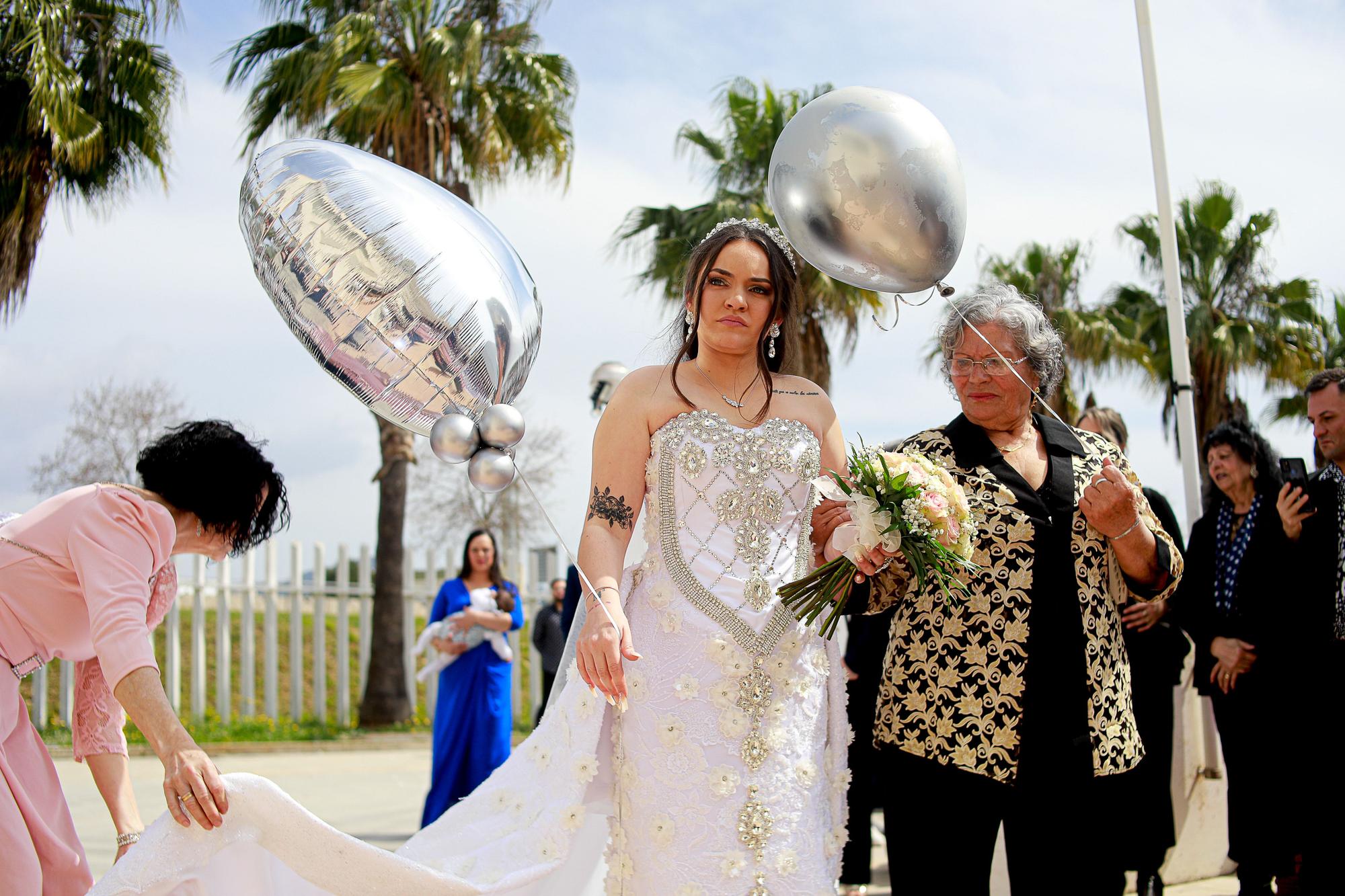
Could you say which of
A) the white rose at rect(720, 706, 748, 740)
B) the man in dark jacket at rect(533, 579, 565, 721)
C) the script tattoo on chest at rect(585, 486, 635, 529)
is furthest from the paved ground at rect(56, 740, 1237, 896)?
the script tattoo on chest at rect(585, 486, 635, 529)

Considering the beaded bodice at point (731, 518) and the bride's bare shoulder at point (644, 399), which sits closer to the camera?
the beaded bodice at point (731, 518)

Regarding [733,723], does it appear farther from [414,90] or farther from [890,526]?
[414,90]

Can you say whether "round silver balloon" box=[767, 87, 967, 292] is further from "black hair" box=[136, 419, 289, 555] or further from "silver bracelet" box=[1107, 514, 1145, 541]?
"black hair" box=[136, 419, 289, 555]

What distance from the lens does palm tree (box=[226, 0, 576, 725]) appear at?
11.4 m

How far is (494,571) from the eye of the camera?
25.7 ft

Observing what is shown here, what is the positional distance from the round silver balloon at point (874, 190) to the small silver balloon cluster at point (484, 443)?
3.22 feet

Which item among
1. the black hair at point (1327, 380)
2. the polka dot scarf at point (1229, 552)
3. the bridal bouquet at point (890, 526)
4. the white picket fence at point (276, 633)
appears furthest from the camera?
the white picket fence at point (276, 633)

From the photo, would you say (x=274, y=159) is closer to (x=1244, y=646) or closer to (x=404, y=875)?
(x=404, y=875)

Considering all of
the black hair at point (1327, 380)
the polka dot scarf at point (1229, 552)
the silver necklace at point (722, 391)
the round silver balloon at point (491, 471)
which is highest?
the black hair at point (1327, 380)

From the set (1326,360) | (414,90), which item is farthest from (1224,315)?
(414,90)

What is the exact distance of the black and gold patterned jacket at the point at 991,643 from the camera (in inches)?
114

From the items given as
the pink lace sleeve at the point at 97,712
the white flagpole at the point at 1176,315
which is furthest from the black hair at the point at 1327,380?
the pink lace sleeve at the point at 97,712

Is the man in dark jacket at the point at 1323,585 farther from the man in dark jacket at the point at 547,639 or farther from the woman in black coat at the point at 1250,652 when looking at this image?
the man in dark jacket at the point at 547,639

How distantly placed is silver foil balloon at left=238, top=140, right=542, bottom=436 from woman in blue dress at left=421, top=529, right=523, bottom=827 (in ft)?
14.9
